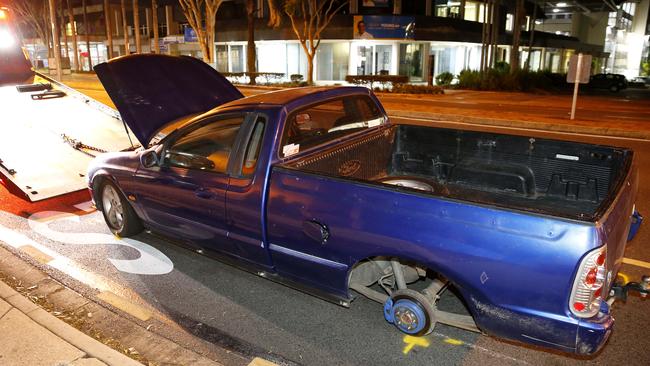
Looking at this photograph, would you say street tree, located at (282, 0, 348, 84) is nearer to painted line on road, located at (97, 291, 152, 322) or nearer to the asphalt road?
the asphalt road

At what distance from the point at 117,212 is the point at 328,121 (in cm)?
271

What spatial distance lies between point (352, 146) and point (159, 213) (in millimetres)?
2001

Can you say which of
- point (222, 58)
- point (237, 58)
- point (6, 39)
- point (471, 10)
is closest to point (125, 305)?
point (6, 39)

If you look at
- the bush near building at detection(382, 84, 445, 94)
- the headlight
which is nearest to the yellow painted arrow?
the headlight

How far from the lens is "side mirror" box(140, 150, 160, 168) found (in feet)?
15.4

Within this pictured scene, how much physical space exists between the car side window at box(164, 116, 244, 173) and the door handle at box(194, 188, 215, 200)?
0.19 m

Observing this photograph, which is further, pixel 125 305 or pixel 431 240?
pixel 125 305

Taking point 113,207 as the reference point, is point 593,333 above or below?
above

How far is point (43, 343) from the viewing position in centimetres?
360

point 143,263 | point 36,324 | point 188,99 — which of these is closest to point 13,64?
point 188,99

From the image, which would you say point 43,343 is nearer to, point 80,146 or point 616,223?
point 616,223

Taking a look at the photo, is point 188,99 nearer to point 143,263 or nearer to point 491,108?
point 143,263

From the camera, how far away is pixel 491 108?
17812 mm

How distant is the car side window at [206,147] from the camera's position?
14.5 feet
